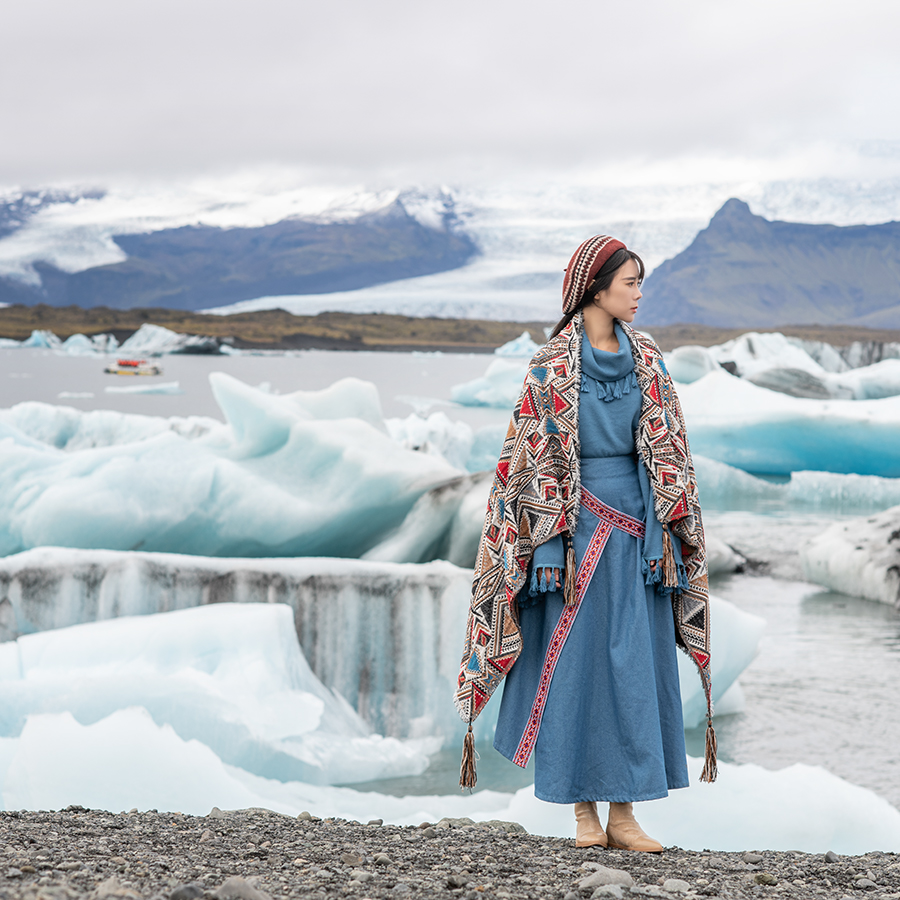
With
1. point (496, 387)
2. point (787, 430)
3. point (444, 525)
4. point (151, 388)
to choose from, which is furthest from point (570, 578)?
point (151, 388)

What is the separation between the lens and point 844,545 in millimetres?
9539

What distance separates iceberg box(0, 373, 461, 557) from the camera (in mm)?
6594

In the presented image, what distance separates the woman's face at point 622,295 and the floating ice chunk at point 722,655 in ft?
10.1

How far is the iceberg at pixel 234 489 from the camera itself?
6594 mm

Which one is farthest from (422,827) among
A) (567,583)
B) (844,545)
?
(844,545)

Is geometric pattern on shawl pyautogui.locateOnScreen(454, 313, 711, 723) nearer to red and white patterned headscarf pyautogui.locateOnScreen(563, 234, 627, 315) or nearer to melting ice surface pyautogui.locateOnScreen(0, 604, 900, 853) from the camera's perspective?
red and white patterned headscarf pyautogui.locateOnScreen(563, 234, 627, 315)

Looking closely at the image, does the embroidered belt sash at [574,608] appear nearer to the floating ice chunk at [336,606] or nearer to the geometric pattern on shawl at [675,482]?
the geometric pattern on shawl at [675,482]

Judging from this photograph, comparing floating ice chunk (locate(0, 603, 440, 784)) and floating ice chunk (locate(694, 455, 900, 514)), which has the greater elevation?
floating ice chunk (locate(0, 603, 440, 784))

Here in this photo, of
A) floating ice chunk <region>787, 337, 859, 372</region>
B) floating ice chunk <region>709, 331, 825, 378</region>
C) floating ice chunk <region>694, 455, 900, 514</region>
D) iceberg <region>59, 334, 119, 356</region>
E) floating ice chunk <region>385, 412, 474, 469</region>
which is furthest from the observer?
iceberg <region>59, 334, 119, 356</region>

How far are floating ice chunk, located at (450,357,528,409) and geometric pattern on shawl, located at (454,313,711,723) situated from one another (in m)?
19.5

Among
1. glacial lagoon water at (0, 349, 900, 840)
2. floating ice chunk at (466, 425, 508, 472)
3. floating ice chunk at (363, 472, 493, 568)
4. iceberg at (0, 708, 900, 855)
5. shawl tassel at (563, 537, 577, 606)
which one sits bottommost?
glacial lagoon water at (0, 349, 900, 840)

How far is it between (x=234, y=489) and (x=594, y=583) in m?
4.33

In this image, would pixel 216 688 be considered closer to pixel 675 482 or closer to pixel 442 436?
pixel 675 482

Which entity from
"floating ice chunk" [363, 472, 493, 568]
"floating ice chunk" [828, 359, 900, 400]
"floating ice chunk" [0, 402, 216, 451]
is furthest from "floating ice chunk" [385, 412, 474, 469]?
"floating ice chunk" [828, 359, 900, 400]
